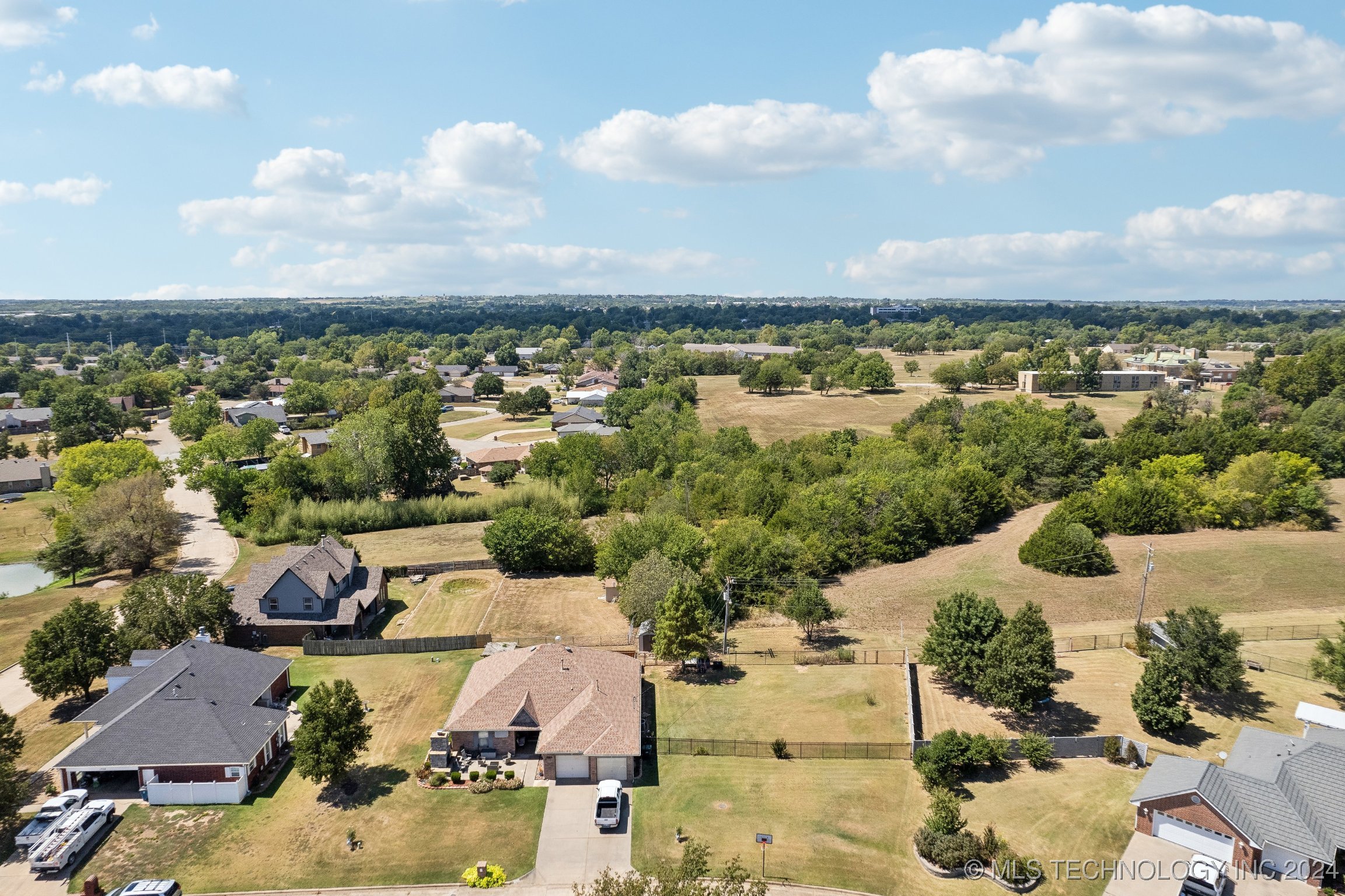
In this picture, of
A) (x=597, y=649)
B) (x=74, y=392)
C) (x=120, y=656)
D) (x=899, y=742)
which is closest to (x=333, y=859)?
(x=597, y=649)

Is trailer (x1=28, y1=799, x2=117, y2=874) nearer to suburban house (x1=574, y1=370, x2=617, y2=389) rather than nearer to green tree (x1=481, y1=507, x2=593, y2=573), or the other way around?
green tree (x1=481, y1=507, x2=593, y2=573)

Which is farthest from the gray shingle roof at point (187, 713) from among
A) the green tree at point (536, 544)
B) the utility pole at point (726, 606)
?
the utility pole at point (726, 606)

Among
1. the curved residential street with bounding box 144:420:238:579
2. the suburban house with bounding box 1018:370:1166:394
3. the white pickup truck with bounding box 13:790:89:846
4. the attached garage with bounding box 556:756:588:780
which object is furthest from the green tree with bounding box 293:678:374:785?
the suburban house with bounding box 1018:370:1166:394

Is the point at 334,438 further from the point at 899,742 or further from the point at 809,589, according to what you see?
the point at 899,742

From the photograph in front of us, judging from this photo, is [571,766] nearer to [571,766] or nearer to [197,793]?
[571,766]

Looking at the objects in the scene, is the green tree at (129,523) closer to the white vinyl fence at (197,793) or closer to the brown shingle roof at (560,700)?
the white vinyl fence at (197,793)

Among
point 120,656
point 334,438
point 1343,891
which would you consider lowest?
point 1343,891
